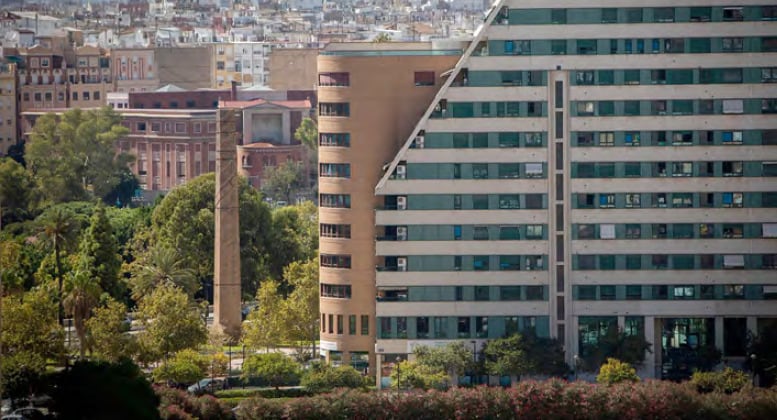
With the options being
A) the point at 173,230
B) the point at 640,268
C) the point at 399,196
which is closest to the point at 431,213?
the point at 399,196

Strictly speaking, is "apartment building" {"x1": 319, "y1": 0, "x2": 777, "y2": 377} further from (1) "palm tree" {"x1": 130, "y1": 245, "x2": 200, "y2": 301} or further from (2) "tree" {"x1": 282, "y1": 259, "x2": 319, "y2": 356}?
(1) "palm tree" {"x1": 130, "y1": 245, "x2": 200, "y2": 301}

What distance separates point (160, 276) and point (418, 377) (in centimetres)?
3288

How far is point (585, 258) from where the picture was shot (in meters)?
122

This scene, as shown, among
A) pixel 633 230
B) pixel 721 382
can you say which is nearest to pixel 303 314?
pixel 633 230

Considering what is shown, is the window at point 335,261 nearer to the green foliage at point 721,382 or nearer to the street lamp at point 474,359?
the street lamp at point 474,359

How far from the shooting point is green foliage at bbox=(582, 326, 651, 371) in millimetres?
120000

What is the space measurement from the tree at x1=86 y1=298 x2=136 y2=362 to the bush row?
48.8ft

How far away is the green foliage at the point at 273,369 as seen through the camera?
122062 mm

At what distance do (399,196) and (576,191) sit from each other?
8.53 meters

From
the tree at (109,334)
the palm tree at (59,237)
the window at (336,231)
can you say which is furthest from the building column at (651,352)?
the palm tree at (59,237)

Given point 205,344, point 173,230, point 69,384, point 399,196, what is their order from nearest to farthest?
1. point 69,384
2. point 399,196
3. point 205,344
4. point 173,230

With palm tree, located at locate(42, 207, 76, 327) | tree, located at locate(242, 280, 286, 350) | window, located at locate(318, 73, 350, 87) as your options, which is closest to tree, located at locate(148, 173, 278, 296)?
palm tree, located at locate(42, 207, 76, 327)

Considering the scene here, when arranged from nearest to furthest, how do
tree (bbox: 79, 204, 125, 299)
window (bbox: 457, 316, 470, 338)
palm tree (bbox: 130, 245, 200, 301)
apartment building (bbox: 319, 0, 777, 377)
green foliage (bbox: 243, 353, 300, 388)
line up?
apartment building (bbox: 319, 0, 777, 377), window (bbox: 457, 316, 470, 338), green foliage (bbox: 243, 353, 300, 388), tree (bbox: 79, 204, 125, 299), palm tree (bbox: 130, 245, 200, 301)

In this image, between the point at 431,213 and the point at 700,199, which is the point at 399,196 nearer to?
the point at 431,213
